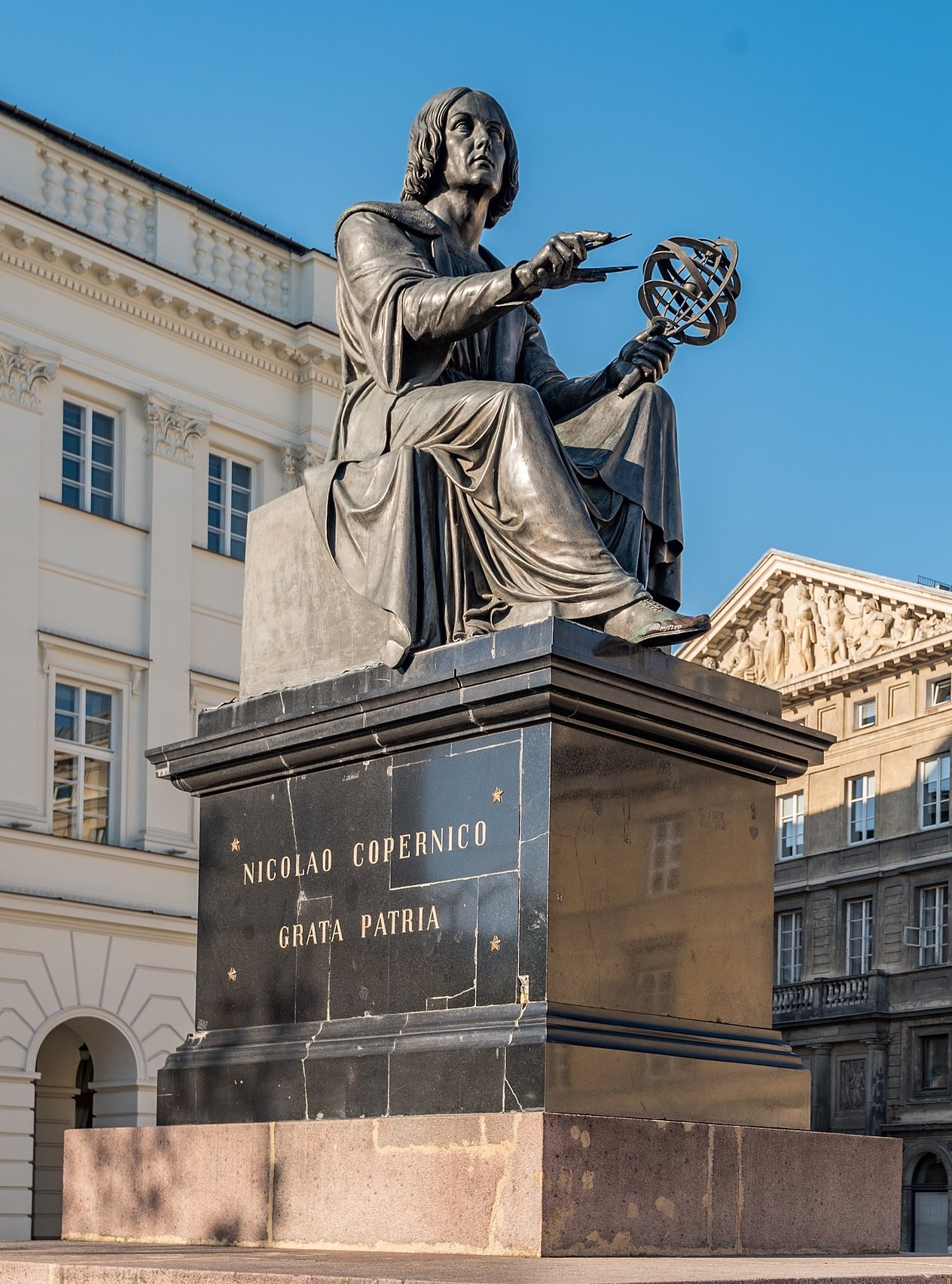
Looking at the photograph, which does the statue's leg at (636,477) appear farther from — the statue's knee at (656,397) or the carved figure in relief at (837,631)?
the carved figure in relief at (837,631)

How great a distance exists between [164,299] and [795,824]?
1195 inches

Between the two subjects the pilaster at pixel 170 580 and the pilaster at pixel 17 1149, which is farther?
the pilaster at pixel 170 580

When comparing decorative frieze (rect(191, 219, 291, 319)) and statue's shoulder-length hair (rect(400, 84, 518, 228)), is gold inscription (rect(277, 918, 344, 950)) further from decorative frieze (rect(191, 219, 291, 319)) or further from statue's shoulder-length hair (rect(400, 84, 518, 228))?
decorative frieze (rect(191, 219, 291, 319))

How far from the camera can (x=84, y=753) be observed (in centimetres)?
2348

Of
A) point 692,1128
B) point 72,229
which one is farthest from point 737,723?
point 72,229

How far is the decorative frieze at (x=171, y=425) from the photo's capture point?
81.5 ft

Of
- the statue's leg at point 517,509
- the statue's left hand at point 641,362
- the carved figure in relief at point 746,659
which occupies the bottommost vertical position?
the statue's leg at point 517,509

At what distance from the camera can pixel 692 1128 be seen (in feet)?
17.3

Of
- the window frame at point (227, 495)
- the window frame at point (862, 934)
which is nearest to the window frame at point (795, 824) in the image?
the window frame at point (862, 934)

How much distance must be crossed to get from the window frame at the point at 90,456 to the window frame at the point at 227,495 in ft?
4.79

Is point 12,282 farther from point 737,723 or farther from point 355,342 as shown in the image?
point 737,723

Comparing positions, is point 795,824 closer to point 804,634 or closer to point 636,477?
point 804,634

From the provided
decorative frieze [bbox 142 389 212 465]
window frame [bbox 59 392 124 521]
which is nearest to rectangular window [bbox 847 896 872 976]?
decorative frieze [bbox 142 389 212 465]

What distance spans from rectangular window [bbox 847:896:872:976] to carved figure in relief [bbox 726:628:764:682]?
23.5 ft
